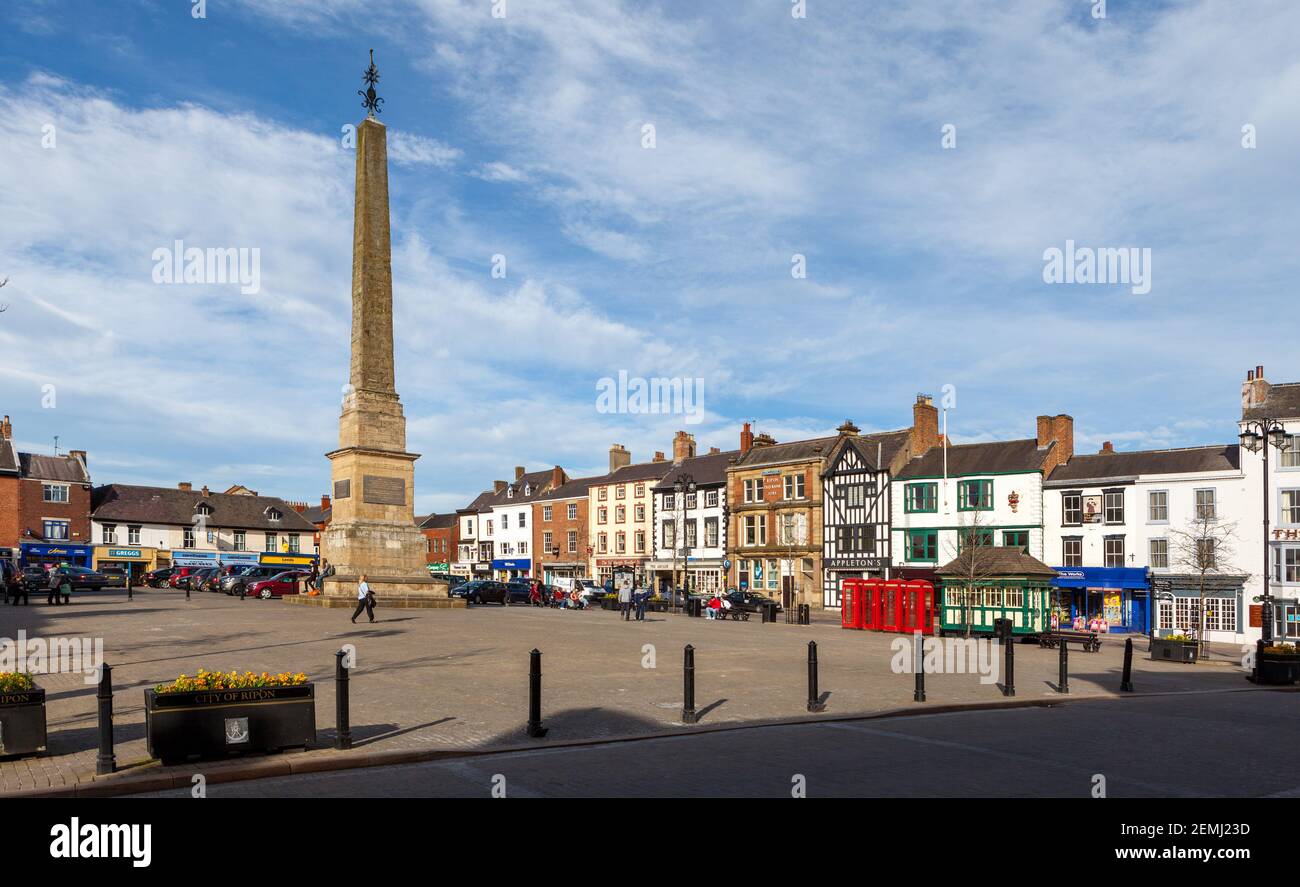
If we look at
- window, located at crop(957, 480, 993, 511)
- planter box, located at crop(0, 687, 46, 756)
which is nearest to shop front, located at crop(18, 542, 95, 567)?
window, located at crop(957, 480, 993, 511)

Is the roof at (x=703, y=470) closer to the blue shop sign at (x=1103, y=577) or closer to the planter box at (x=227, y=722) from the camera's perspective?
the blue shop sign at (x=1103, y=577)

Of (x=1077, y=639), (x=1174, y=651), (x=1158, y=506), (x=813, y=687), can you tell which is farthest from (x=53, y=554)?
(x=813, y=687)

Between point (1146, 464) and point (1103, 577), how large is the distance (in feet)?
18.3

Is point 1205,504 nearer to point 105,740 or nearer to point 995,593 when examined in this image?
point 995,593

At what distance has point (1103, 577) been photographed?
48000 millimetres

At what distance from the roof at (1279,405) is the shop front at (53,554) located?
69315 millimetres

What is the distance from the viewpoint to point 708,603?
4841 centimetres

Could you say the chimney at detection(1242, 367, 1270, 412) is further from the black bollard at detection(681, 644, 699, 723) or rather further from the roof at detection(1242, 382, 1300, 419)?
the black bollard at detection(681, 644, 699, 723)

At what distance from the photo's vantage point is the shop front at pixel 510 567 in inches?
3445

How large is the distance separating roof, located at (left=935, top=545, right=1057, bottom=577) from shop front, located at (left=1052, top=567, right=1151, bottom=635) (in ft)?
35.3

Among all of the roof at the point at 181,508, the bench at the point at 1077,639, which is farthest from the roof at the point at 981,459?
the roof at the point at 181,508

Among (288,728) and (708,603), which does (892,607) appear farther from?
(288,728)
